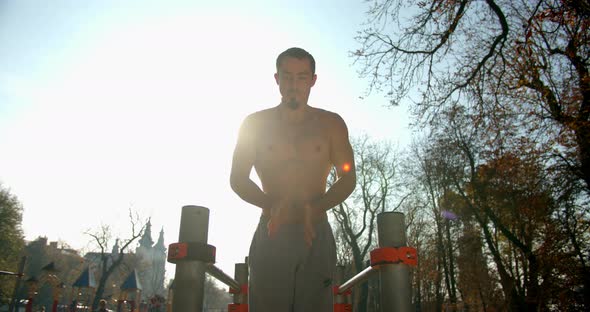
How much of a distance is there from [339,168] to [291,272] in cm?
65

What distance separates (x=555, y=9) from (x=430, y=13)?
8.22 feet

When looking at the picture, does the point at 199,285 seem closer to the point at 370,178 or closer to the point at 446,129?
the point at 446,129

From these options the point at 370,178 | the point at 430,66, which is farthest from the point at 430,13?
the point at 370,178

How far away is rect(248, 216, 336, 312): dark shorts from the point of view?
183 centimetres

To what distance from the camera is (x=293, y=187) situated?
2.05m

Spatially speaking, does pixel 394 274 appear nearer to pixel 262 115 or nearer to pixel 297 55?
pixel 262 115

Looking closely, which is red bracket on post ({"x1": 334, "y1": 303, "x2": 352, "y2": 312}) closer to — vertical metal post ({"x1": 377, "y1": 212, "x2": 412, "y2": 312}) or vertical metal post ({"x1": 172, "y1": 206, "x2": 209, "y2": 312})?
vertical metal post ({"x1": 377, "y1": 212, "x2": 412, "y2": 312})

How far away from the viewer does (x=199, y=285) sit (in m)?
1.94

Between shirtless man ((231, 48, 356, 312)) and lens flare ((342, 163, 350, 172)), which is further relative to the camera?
lens flare ((342, 163, 350, 172))

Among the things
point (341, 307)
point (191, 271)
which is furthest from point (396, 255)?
point (341, 307)

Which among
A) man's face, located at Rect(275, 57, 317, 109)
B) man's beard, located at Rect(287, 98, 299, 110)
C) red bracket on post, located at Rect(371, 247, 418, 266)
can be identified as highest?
man's face, located at Rect(275, 57, 317, 109)

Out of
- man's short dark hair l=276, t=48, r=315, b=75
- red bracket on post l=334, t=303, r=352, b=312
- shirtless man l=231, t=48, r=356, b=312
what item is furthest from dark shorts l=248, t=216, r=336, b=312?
red bracket on post l=334, t=303, r=352, b=312

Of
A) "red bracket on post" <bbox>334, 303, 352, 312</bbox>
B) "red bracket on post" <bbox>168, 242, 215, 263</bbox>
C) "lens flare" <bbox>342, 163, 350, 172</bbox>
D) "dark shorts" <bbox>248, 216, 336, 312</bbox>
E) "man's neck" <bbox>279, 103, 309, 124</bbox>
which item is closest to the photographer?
"dark shorts" <bbox>248, 216, 336, 312</bbox>

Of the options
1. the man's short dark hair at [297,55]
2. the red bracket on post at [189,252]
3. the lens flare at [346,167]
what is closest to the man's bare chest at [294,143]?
the lens flare at [346,167]
